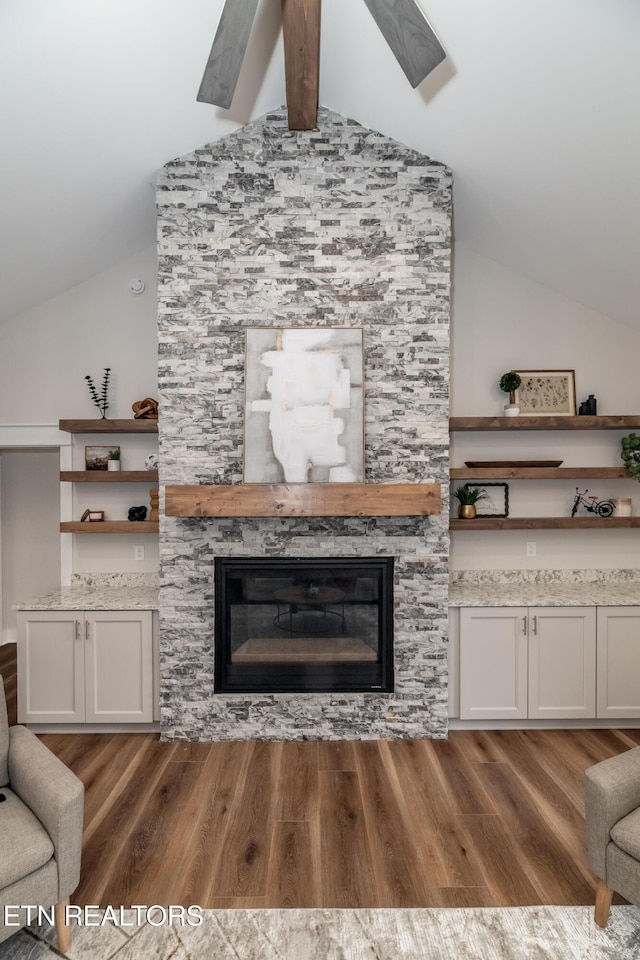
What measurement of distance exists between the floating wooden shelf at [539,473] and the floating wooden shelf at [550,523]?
0.96 ft

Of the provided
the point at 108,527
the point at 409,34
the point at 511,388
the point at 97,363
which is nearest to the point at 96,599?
the point at 108,527

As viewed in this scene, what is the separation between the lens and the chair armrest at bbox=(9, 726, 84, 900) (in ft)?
6.15

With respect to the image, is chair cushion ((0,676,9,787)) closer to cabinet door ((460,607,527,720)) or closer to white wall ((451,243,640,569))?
cabinet door ((460,607,527,720))

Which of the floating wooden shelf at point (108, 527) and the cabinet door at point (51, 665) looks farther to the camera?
the floating wooden shelf at point (108, 527)

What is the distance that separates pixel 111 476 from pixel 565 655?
3.22 m

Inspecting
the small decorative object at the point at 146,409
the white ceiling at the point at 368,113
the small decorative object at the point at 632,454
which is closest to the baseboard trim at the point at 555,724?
the small decorative object at the point at 632,454

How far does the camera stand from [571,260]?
3656 millimetres

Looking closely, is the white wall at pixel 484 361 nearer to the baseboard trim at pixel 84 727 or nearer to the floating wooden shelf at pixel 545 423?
the floating wooden shelf at pixel 545 423

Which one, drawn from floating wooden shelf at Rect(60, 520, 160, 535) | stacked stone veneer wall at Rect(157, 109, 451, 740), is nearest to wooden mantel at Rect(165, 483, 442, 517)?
stacked stone veneer wall at Rect(157, 109, 451, 740)

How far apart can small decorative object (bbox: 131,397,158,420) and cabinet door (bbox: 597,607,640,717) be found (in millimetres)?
3205

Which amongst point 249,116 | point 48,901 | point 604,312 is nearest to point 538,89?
point 249,116

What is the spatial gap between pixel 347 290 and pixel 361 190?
61 centimetres

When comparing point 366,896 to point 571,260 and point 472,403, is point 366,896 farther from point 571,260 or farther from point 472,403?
point 571,260

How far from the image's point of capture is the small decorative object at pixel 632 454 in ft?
12.9
